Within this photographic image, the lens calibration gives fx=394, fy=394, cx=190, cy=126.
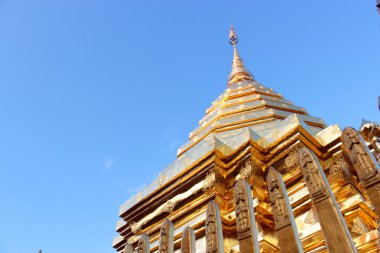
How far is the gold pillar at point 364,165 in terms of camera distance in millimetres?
4836

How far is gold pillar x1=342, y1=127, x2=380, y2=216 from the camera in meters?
4.84

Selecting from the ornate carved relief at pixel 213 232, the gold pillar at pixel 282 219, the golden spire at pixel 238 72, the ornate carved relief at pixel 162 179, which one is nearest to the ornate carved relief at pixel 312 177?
the gold pillar at pixel 282 219

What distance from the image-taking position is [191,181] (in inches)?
390

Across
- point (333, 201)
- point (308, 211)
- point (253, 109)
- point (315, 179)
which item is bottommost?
point (333, 201)

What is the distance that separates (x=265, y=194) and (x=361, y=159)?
3.77 m

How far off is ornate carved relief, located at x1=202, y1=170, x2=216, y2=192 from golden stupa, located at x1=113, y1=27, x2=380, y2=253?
0.02 metres

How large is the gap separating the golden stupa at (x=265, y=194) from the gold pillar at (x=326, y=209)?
0.01 meters

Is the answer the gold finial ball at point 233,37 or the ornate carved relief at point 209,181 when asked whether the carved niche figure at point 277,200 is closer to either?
the ornate carved relief at point 209,181

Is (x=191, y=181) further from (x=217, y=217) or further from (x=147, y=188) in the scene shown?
(x=217, y=217)

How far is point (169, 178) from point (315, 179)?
221 inches

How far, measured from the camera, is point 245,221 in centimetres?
585

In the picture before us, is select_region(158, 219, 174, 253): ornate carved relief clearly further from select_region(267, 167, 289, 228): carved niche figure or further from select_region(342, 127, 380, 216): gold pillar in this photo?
select_region(342, 127, 380, 216): gold pillar

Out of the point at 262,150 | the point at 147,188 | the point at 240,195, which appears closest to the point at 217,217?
the point at 240,195

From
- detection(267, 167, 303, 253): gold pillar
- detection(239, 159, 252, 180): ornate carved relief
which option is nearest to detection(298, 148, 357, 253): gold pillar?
detection(267, 167, 303, 253): gold pillar
